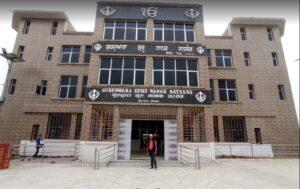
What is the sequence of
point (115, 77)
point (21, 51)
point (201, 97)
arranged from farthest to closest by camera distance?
1. point (21, 51)
2. point (115, 77)
3. point (201, 97)

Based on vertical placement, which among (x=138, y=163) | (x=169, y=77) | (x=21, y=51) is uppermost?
(x=21, y=51)

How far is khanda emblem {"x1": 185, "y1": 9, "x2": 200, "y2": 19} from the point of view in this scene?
1730cm

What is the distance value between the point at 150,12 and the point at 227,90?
10.1 meters

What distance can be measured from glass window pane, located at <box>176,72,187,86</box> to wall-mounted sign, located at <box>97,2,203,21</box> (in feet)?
16.6

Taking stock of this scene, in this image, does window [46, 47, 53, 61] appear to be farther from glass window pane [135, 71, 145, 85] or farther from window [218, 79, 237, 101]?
window [218, 79, 237, 101]

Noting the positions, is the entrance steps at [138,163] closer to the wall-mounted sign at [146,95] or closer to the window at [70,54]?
the wall-mounted sign at [146,95]

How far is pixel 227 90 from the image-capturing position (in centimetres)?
1939

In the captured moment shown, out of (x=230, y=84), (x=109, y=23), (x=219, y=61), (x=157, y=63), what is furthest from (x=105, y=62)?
(x=230, y=84)

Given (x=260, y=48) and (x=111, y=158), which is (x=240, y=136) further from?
(x=111, y=158)

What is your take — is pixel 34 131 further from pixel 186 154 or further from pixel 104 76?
pixel 186 154

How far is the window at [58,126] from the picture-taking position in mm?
17875

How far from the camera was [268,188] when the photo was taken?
7.42 metres

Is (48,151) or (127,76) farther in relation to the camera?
(48,151)

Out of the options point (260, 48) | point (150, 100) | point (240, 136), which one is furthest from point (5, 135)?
point (260, 48)
